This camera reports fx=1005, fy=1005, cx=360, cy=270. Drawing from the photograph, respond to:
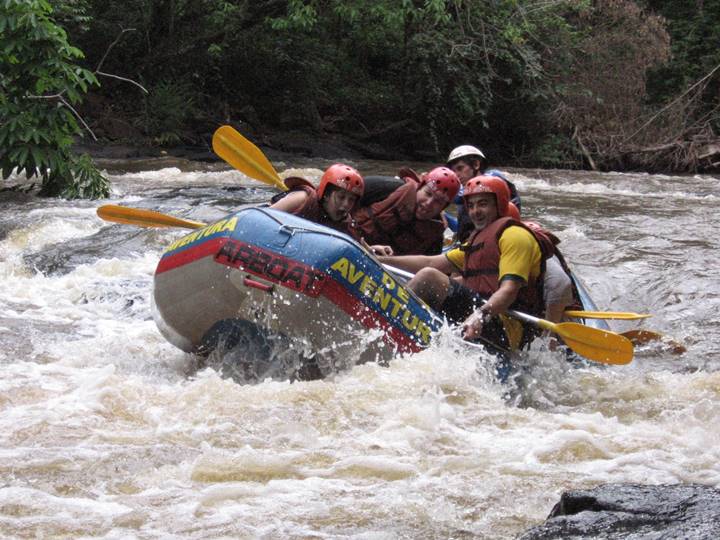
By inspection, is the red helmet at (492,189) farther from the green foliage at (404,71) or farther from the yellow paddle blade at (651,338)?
the green foliage at (404,71)

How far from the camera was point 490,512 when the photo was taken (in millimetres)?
3217

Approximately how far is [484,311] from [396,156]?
1300 cm

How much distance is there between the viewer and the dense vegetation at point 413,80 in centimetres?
1656

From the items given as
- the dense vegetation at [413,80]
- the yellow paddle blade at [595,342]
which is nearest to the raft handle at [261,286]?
the yellow paddle blade at [595,342]

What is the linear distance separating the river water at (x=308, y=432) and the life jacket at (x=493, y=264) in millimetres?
291

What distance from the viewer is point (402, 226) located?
19.3 feet

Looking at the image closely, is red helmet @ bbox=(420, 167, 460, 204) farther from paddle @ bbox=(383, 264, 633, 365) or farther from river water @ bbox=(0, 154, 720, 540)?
river water @ bbox=(0, 154, 720, 540)

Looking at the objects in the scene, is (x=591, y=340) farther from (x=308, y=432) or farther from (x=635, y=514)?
(x=635, y=514)

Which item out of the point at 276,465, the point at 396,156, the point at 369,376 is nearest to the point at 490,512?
the point at 276,465

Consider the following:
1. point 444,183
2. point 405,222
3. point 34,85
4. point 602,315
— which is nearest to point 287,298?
point 444,183

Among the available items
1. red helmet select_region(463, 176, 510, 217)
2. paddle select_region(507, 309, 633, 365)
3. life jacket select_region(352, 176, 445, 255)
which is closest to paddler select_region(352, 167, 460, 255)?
life jacket select_region(352, 176, 445, 255)

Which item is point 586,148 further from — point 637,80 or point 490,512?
point 490,512

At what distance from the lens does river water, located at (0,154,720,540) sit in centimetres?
315

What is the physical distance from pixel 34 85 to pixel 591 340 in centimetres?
610
